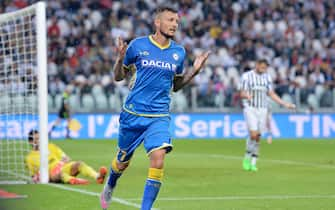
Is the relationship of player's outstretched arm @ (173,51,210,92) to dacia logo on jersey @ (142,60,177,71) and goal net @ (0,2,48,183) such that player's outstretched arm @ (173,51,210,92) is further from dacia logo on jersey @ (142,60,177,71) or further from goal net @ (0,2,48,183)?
goal net @ (0,2,48,183)

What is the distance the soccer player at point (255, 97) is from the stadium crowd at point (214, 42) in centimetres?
1332

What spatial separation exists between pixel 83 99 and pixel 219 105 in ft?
15.9

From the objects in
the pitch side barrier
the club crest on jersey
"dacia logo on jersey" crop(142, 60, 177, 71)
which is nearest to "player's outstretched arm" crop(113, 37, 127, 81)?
"dacia logo on jersey" crop(142, 60, 177, 71)

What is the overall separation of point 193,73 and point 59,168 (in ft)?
17.5

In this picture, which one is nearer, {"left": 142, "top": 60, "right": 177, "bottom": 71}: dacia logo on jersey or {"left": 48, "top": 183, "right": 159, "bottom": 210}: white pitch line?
{"left": 142, "top": 60, "right": 177, "bottom": 71}: dacia logo on jersey

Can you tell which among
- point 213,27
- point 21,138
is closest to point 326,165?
point 21,138

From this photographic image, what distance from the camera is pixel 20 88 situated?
1709 cm

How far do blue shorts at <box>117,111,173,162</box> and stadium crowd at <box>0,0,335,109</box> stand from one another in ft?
69.3

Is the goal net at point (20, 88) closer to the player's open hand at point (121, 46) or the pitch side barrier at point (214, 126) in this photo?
the player's open hand at point (121, 46)

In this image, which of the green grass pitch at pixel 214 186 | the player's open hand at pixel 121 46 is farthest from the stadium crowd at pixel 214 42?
the player's open hand at pixel 121 46

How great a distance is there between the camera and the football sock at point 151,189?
9.23 metres

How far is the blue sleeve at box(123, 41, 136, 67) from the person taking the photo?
9898 mm

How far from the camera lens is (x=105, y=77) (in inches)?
1238

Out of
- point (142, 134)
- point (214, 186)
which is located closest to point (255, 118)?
point (214, 186)
